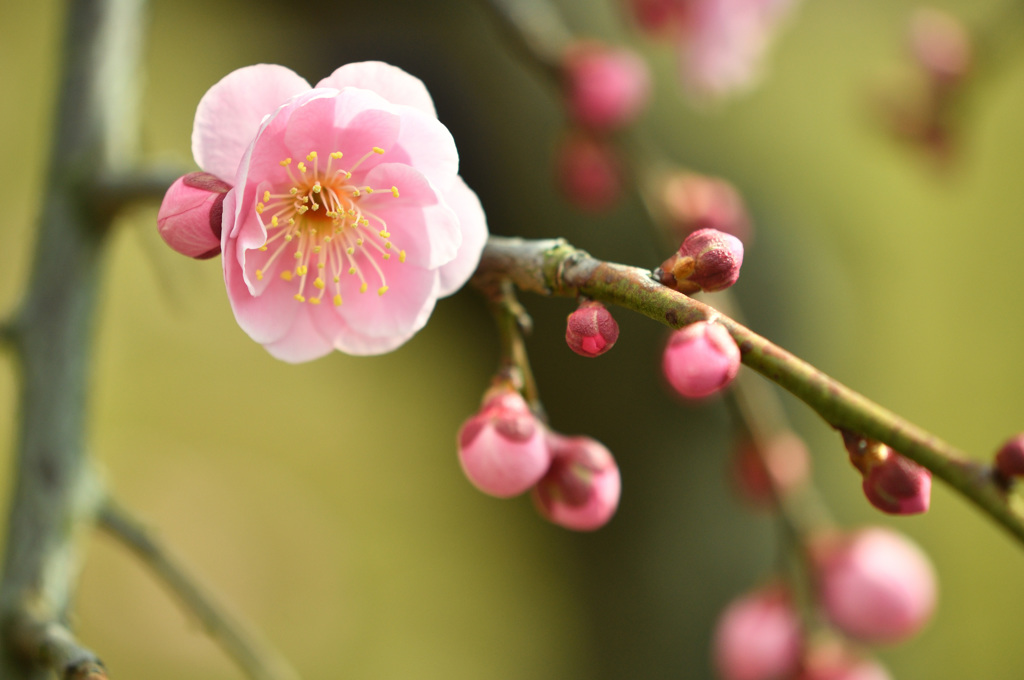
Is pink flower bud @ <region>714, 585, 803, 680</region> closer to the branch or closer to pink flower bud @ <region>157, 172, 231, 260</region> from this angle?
the branch

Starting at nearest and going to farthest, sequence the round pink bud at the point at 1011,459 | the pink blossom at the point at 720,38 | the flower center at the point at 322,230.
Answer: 1. the round pink bud at the point at 1011,459
2. the flower center at the point at 322,230
3. the pink blossom at the point at 720,38

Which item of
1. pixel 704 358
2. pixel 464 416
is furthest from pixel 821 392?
pixel 464 416

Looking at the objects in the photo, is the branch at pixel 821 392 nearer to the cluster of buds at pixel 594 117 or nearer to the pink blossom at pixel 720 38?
the cluster of buds at pixel 594 117

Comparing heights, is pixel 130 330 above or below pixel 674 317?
below

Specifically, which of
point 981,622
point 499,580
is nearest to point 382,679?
point 499,580

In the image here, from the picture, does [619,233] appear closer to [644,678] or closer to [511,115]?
[511,115]

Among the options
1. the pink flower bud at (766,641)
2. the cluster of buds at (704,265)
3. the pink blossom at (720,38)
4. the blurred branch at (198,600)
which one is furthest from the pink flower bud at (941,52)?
the blurred branch at (198,600)

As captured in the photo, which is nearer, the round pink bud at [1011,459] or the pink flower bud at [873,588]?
the round pink bud at [1011,459]
